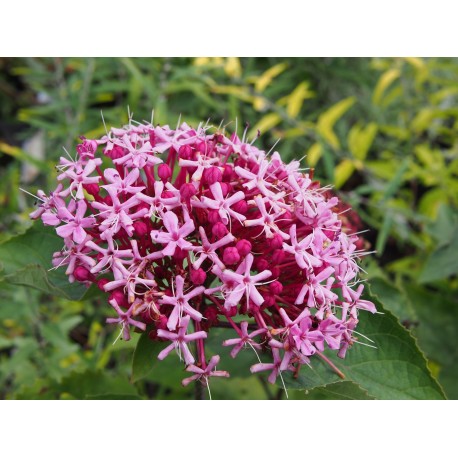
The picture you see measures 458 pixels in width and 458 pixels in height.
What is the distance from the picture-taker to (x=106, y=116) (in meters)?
2.02

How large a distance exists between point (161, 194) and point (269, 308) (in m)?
0.24

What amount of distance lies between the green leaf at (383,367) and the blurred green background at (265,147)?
9.2 inches

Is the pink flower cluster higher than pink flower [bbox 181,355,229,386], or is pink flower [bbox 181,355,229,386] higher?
the pink flower cluster

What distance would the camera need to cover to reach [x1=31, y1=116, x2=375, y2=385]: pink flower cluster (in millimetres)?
805

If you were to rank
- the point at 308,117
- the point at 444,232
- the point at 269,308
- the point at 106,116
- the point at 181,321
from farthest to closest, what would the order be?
1. the point at 308,117
2. the point at 106,116
3. the point at 444,232
4. the point at 269,308
5. the point at 181,321

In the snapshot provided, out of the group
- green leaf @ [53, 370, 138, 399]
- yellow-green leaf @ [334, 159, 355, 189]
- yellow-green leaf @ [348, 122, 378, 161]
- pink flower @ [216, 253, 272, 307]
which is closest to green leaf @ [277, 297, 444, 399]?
pink flower @ [216, 253, 272, 307]

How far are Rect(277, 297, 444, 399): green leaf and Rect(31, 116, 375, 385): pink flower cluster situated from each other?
5 centimetres

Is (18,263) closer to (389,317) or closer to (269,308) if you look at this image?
(269,308)

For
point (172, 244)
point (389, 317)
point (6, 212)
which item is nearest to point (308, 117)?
point (6, 212)

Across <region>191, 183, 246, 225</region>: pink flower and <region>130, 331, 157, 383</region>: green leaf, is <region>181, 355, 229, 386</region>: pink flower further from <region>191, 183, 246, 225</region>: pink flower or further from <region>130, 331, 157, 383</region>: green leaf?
<region>191, 183, 246, 225</region>: pink flower

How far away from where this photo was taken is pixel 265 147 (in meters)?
2.73

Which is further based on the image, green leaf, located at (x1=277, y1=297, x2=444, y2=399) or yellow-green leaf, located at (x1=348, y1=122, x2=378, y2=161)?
yellow-green leaf, located at (x1=348, y1=122, x2=378, y2=161)

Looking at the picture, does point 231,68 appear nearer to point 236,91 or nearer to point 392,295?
point 236,91

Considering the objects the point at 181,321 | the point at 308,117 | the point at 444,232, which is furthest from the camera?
the point at 308,117
